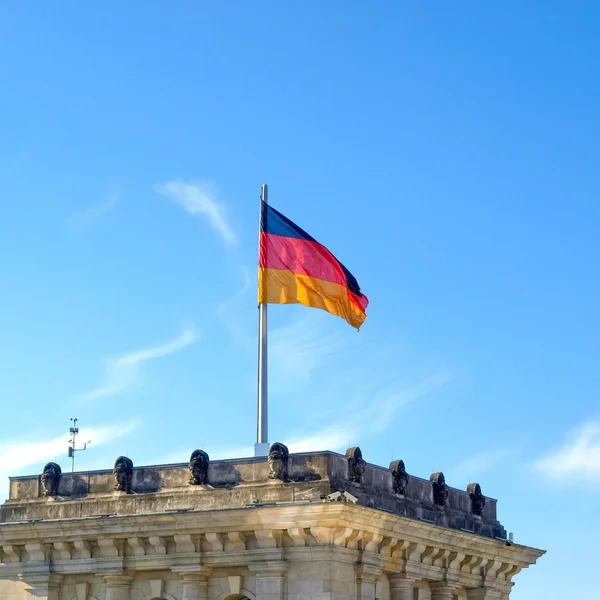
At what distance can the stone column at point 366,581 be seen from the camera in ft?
143

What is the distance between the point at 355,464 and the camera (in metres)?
44.5

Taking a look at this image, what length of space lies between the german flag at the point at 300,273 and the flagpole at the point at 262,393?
777 mm

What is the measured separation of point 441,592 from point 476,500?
462 centimetres

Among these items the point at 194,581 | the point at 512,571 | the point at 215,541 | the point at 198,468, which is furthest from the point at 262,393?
the point at 512,571

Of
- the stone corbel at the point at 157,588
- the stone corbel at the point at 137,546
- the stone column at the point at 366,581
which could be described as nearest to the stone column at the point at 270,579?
the stone column at the point at 366,581

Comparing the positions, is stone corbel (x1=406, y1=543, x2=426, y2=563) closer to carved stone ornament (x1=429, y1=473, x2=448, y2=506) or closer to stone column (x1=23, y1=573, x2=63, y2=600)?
carved stone ornament (x1=429, y1=473, x2=448, y2=506)

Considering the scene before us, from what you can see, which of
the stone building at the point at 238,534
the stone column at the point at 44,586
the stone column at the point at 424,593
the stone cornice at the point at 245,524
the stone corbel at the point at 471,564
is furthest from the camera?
the stone corbel at the point at 471,564

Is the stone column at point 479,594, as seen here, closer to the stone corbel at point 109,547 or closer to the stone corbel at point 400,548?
the stone corbel at point 400,548

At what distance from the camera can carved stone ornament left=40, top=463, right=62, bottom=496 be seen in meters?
47.6

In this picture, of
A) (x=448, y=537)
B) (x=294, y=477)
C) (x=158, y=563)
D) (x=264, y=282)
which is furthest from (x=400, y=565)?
(x=264, y=282)

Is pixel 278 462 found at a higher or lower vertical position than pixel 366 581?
higher

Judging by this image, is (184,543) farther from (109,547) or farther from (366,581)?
(366,581)

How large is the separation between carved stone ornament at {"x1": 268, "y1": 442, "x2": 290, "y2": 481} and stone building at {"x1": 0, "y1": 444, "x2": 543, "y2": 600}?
0.15 ft

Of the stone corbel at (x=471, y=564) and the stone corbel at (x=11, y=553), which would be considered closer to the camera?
the stone corbel at (x=11, y=553)
